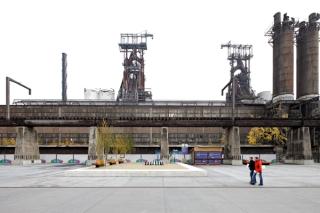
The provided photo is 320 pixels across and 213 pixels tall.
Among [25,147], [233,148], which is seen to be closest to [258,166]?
[233,148]

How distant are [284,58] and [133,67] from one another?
122 ft

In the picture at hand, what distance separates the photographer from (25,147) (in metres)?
72.7

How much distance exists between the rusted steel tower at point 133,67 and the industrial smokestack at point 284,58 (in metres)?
34.1

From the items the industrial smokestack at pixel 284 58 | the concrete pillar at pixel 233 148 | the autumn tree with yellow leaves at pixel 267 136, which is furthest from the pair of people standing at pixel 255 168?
the industrial smokestack at pixel 284 58

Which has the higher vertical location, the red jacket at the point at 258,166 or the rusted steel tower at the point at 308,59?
the rusted steel tower at the point at 308,59

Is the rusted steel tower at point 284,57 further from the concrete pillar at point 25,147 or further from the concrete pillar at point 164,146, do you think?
the concrete pillar at point 25,147

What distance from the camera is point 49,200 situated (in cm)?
1579

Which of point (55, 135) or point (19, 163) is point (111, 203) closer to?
point (19, 163)

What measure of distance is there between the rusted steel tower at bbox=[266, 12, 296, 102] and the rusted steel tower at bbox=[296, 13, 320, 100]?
202cm

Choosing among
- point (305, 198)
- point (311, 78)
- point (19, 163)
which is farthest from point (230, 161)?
point (305, 198)

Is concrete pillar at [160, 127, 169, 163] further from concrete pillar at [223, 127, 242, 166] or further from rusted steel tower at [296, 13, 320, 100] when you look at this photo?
rusted steel tower at [296, 13, 320, 100]

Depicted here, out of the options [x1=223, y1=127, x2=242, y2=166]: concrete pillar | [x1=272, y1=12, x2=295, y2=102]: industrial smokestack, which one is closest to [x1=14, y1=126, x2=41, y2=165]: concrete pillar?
[x1=223, y1=127, x2=242, y2=166]: concrete pillar

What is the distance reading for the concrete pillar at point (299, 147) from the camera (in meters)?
68.8

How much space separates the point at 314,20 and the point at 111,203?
87286mm
